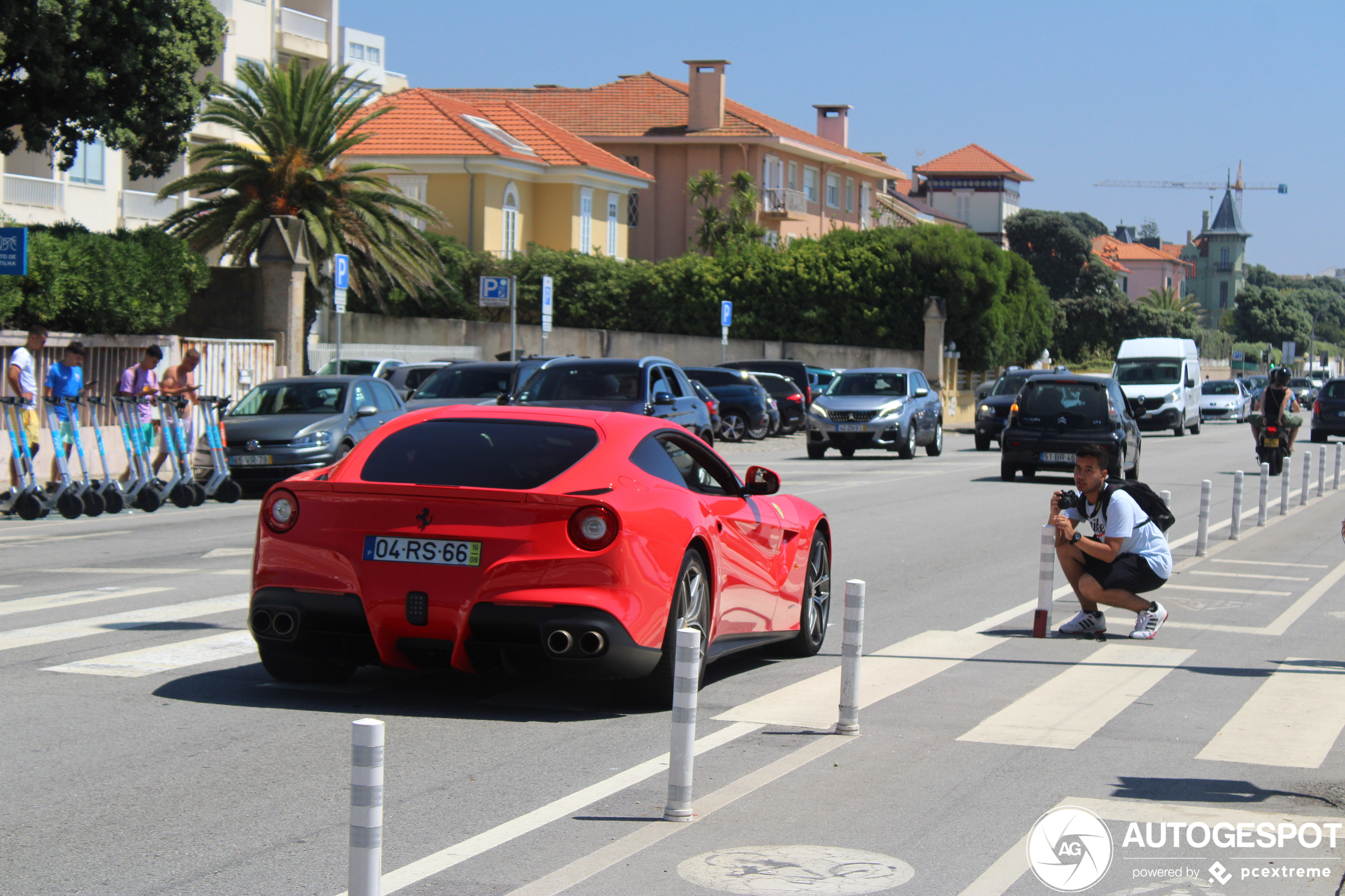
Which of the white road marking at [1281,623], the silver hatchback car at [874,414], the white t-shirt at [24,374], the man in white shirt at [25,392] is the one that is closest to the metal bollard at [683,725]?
the white road marking at [1281,623]

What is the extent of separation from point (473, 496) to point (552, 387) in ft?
42.9

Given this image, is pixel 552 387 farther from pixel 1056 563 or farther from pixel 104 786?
pixel 104 786

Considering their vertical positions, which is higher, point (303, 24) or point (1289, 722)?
point (303, 24)

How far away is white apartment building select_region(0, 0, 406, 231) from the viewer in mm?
40312

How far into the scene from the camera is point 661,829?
221 inches

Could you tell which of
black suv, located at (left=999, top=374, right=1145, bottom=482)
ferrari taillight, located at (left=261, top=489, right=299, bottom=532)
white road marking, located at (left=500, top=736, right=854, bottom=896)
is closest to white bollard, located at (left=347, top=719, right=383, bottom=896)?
white road marking, located at (left=500, top=736, right=854, bottom=896)

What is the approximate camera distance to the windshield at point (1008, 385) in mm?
38344

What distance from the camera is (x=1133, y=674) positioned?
9.16 metres

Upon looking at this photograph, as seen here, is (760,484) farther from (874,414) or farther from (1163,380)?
(1163,380)

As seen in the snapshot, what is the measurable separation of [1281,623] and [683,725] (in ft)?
23.8

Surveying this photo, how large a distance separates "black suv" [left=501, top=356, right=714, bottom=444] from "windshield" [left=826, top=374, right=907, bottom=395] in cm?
991

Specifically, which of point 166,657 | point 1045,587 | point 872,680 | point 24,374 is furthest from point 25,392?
point 872,680

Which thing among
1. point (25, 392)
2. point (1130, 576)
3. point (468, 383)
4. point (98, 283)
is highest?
point (98, 283)

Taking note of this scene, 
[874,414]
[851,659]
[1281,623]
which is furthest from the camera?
[874,414]
